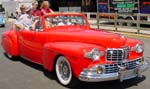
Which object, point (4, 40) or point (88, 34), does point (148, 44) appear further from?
point (88, 34)

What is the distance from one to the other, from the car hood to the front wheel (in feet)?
1.75

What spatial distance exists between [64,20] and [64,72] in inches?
72.0

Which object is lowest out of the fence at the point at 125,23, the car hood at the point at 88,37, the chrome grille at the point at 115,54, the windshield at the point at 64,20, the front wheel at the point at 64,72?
the fence at the point at 125,23

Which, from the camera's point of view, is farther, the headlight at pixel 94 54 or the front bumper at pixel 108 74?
the headlight at pixel 94 54

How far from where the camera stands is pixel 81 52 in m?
6.48

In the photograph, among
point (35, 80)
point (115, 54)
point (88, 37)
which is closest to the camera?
point (115, 54)

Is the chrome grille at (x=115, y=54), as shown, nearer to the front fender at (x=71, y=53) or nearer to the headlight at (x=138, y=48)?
the front fender at (x=71, y=53)

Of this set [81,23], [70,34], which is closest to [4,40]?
[81,23]

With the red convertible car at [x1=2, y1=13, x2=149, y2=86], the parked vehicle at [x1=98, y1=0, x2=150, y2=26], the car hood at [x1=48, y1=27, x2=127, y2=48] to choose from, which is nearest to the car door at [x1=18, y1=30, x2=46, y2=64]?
the red convertible car at [x1=2, y1=13, x2=149, y2=86]

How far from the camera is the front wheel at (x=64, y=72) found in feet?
22.4

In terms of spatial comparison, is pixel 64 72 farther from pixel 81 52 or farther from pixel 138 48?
pixel 138 48

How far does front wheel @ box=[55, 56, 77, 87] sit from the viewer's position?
6.82 meters

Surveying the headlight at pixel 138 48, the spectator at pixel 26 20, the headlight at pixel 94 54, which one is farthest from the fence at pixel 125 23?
the headlight at pixel 94 54

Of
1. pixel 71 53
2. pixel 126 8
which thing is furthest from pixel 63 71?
pixel 126 8
